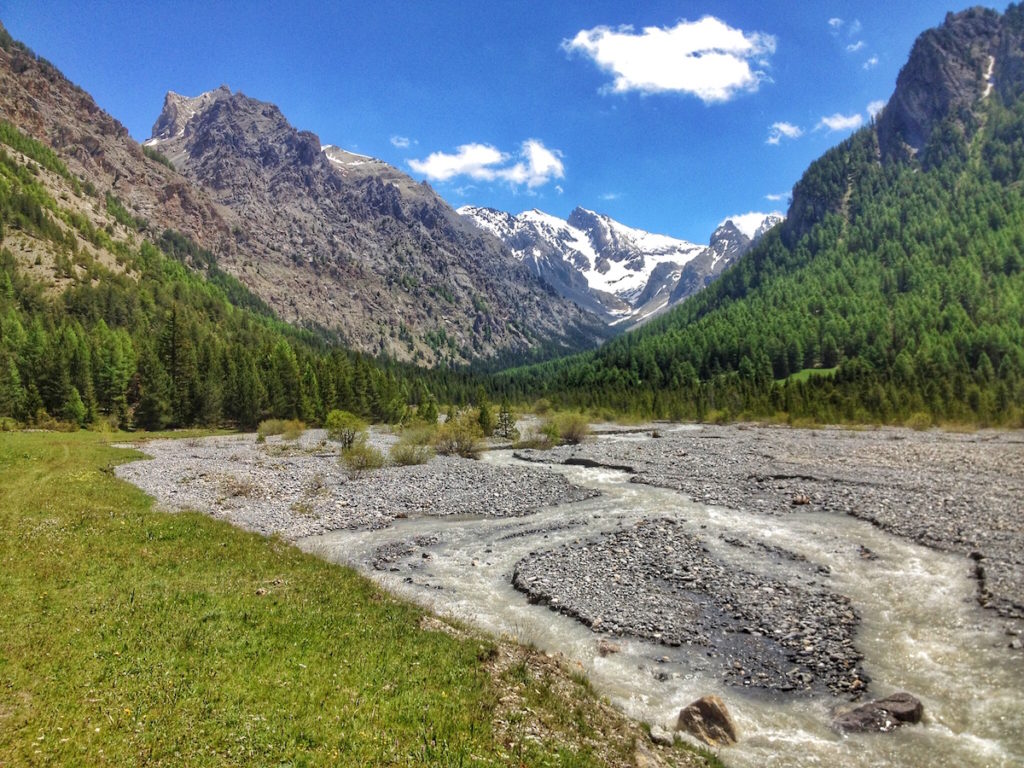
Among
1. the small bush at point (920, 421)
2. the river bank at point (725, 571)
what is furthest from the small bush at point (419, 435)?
the small bush at point (920, 421)

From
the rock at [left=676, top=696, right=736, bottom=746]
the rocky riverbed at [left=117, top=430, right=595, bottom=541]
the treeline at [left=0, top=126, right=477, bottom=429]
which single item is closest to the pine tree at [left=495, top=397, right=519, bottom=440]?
the treeline at [left=0, top=126, right=477, bottom=429]

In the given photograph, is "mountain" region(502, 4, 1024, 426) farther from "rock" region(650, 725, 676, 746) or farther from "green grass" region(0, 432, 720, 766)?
"green grass" region(0, 432, 720, 766)

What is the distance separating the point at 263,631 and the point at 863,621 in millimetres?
21358

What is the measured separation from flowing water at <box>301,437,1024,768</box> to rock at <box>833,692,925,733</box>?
0.80 feet

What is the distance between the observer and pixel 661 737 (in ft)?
41.6

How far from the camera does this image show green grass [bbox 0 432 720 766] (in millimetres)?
9062

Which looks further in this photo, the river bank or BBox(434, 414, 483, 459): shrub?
BBox(434, 414, 483, 459): shrub

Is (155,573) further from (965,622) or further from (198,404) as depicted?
(198,404)

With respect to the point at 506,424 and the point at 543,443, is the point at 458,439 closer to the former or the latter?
the point at 543,443

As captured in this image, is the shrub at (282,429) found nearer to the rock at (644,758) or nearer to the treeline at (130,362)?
the treeline at (130,362)

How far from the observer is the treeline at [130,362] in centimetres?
8194

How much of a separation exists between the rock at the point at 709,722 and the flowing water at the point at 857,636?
0.39 metres

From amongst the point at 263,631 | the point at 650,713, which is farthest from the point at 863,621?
the point at 263,631

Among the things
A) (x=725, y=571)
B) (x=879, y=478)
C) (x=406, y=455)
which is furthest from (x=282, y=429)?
(x=879, y=478)
